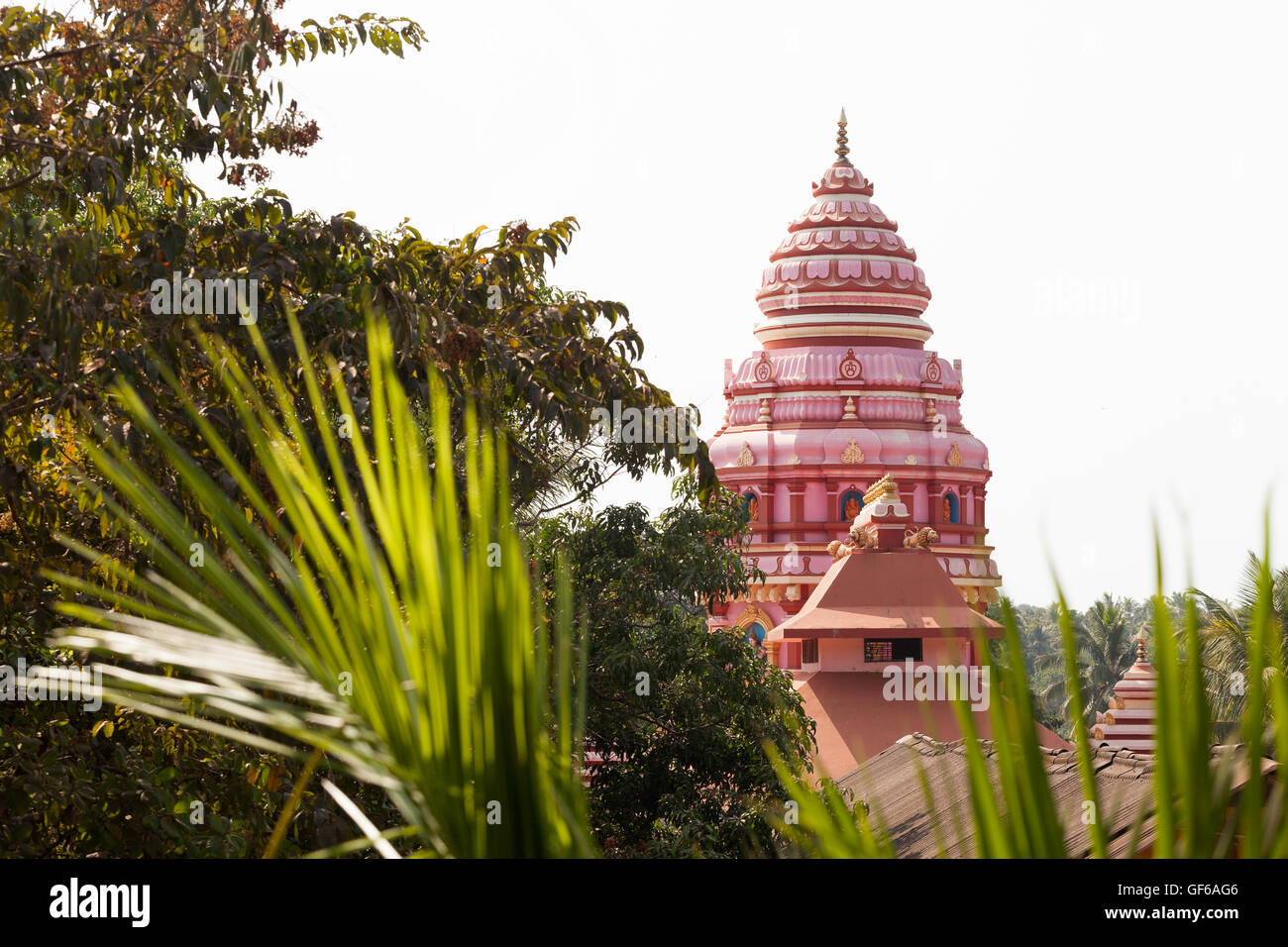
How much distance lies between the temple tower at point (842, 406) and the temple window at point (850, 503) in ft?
0.08

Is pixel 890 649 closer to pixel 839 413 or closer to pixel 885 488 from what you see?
pixel 885 488

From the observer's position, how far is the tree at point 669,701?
9.50 meters

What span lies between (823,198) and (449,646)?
101 ft

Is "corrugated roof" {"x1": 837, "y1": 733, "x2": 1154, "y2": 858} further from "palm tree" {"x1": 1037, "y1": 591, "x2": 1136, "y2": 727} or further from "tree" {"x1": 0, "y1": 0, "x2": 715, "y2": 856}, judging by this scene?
"palm tree" {"x1": 1037, "y1": 591, "x2": 1136, "y2": 727}

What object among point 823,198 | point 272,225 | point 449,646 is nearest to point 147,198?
point 272,225

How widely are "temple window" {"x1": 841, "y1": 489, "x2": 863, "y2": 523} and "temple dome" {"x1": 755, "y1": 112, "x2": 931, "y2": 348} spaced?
3.35 metres

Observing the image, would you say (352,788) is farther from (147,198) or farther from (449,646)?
(147,198)

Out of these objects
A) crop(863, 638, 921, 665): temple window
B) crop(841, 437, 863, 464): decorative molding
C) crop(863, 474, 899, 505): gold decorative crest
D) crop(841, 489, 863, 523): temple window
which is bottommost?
crop(863, 638, 921, 665): temple window

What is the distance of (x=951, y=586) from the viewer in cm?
1805

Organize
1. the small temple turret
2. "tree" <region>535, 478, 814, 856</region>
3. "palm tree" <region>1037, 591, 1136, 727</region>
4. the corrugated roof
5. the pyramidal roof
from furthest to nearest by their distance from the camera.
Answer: "palm tree" <region>1037, 591, 1136, 727</region>
the small temple turret
the pyramidal roof
"tree" <region>535, 478, 814, 856</region>
the corrugated roof

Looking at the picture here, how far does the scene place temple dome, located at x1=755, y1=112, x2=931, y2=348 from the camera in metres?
30.0

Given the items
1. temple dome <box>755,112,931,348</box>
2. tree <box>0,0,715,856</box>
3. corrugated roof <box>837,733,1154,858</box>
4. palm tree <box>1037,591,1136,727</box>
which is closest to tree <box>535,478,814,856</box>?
corrugated roof <box>837,733,1154,858</box>

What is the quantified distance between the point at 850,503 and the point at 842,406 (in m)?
2.11
